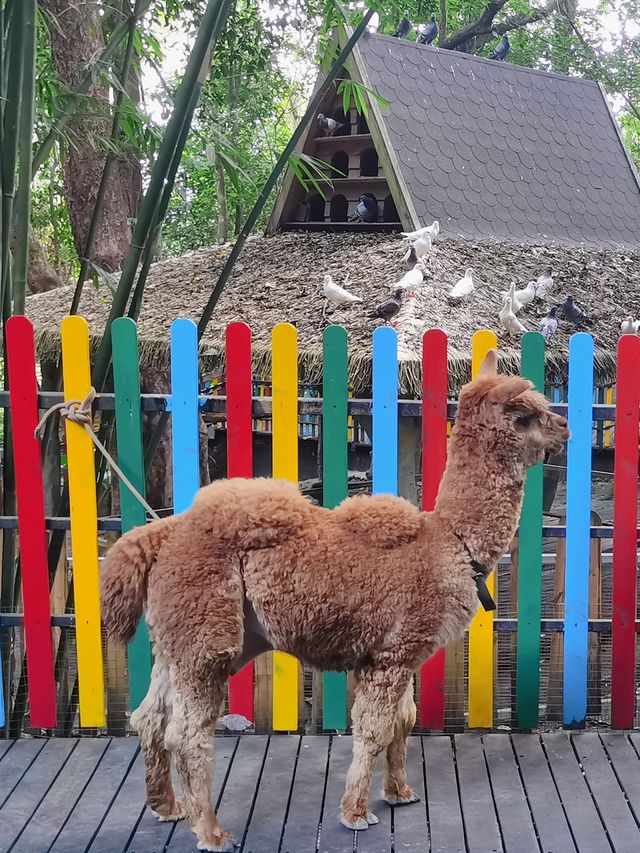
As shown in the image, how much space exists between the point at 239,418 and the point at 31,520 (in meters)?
0.93

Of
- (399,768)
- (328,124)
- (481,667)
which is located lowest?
(399,768)

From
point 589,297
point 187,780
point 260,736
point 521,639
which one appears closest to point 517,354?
point 589,297

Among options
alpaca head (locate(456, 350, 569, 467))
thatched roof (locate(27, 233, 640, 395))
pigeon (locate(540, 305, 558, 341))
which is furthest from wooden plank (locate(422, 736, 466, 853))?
pigeon (locate(540, 305, 558, 341))

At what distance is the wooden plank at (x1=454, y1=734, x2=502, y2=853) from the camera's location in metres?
2.87

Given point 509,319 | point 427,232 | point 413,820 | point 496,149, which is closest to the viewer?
point 413,820

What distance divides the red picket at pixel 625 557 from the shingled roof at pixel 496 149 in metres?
5.36

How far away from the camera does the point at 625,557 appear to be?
3.66 metres

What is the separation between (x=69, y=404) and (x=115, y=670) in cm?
123

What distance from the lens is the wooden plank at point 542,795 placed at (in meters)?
2.87

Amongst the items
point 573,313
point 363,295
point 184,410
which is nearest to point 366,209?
point 363,295

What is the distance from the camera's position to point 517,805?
308 cm

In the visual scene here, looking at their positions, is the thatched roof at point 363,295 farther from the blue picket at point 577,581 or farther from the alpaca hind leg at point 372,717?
the alpaca hind leg at point 372,717

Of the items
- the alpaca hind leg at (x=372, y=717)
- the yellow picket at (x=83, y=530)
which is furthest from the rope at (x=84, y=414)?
the alpaca hind leg at (x=372, y=717)

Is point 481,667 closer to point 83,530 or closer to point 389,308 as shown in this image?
point 83,530
